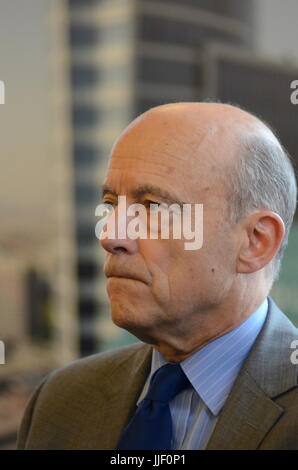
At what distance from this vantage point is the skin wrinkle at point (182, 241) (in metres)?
1.00

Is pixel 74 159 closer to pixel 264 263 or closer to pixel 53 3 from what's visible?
pixel 53 3

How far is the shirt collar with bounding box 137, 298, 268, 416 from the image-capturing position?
1053 millimetres

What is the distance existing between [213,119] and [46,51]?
687cm

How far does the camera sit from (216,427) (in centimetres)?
99

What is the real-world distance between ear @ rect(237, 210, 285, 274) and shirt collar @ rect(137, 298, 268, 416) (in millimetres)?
107

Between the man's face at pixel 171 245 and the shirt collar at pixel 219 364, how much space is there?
0.07m

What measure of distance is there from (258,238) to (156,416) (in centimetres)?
36

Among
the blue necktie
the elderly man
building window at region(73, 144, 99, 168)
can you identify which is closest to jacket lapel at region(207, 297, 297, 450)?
the elderly man

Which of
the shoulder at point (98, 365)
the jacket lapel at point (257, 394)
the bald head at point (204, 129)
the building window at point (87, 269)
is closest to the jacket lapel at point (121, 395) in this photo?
the shoulder at point (98, 365)

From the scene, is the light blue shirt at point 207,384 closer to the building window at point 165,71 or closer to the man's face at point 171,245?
the man's face at point 171,245

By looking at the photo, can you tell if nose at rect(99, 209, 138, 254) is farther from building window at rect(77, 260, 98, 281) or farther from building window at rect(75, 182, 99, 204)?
building window at rect(77, 260, 98, 281)

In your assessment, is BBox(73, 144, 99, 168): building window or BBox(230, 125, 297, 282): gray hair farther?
BBox(73, 144, 99, 168): building window

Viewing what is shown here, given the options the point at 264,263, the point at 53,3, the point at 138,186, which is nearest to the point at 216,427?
the point at 264,263

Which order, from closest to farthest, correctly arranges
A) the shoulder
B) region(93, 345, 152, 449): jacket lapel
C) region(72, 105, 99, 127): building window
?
region(93, 345, 152, 449): jacket lapel
the shoulder
region(72, 105, 99, 127): building window
